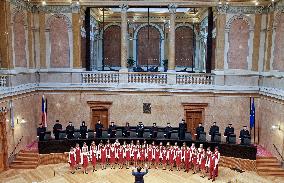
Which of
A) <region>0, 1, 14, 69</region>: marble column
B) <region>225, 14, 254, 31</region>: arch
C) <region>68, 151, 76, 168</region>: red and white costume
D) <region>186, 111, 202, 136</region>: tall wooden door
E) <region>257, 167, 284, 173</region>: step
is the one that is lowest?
<region>257, 167, 284, 173</region>: step

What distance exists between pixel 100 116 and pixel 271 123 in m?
9.19

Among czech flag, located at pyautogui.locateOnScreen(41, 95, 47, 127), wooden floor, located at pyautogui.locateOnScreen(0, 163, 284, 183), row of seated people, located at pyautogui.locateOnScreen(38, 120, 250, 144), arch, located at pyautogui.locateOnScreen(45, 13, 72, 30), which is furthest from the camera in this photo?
arch, located at pyautogui.locateOnScreen(45, 13, 72, 30)

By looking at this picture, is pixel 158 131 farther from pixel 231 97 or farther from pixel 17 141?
pixel 17 141

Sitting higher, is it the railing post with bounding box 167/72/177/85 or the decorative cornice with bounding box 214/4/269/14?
the decorative cornice with bounding box 214/4/269/14

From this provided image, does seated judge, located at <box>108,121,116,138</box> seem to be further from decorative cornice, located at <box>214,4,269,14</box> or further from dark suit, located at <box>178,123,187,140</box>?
decorative cornice, located at <box>214,4,269,14</box>

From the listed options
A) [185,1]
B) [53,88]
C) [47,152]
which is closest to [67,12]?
[53,88]

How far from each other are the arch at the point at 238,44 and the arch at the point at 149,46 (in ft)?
26.2

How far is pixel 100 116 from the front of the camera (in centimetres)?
1764

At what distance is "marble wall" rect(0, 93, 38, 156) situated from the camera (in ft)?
47.2

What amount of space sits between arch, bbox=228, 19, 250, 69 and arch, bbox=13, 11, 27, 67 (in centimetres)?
1108

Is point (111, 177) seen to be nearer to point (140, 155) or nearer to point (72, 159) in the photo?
point (140, 155)

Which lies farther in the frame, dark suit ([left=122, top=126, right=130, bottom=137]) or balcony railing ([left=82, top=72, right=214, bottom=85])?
balcony railing ([left=82, top=72, right=214, bottom=85])

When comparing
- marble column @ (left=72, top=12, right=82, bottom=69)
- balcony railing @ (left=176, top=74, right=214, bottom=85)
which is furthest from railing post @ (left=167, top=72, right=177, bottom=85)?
marble column @ (left=72, top=12, right=82, bottom=69)

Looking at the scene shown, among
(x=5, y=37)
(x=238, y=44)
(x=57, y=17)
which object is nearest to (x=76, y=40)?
(x=57, y=17)
